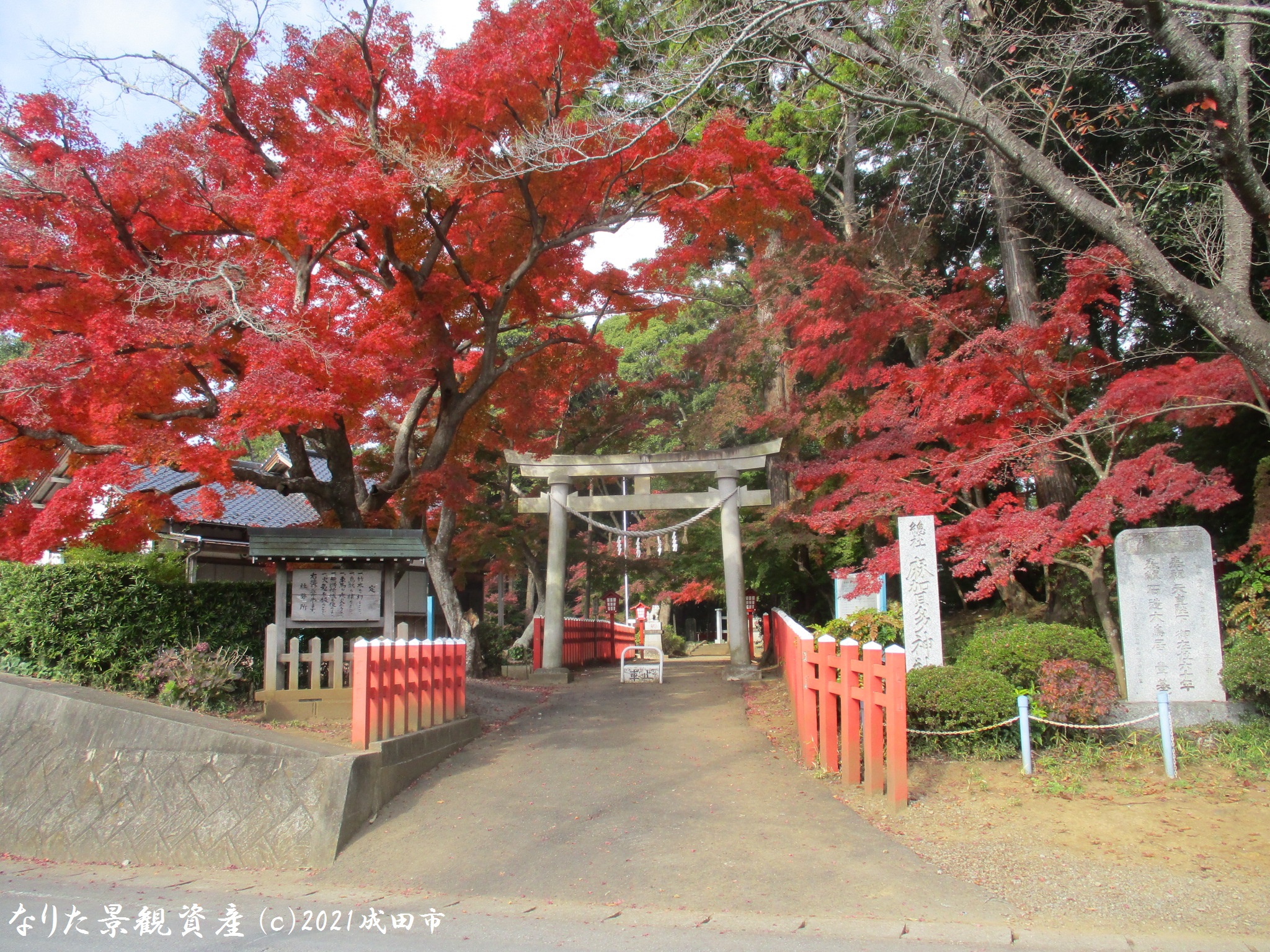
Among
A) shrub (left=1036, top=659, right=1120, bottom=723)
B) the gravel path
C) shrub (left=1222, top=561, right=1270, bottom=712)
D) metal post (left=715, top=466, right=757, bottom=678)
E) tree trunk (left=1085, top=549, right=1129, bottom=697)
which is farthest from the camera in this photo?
metal post (left=715, top=466, right=757, bottom=678)

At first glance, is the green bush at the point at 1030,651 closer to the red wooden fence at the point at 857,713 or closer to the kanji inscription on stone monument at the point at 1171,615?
the kanji inscription on stone monument at the point at 1171,615

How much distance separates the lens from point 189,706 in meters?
8.51

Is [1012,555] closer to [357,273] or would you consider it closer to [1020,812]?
[1020,812]

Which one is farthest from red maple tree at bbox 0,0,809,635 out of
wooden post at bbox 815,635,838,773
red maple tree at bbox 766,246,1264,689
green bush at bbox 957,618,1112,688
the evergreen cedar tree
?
green bush at bbox 957,618,1112,688

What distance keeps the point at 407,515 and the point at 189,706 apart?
19.7 feet

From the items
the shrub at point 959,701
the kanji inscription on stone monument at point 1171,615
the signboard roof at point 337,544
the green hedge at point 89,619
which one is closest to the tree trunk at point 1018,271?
the kanji inscription on stone monument at point 1171,615

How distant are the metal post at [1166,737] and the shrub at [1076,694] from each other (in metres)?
0.52

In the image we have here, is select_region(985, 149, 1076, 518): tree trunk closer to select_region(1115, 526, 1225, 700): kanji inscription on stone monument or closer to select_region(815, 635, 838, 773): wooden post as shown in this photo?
select_region(1115, 526, 1225, 700): kanji inscription on stone monument

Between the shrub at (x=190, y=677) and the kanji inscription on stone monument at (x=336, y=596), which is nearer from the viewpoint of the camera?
the shrub at (x=190, y=677)

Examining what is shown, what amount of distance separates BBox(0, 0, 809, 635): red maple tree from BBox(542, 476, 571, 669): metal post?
2.95m

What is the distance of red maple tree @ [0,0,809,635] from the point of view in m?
8.76

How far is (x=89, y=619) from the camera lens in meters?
8.88

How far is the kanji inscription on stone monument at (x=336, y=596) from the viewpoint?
9.65 metres

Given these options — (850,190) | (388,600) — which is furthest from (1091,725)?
(850,190)
